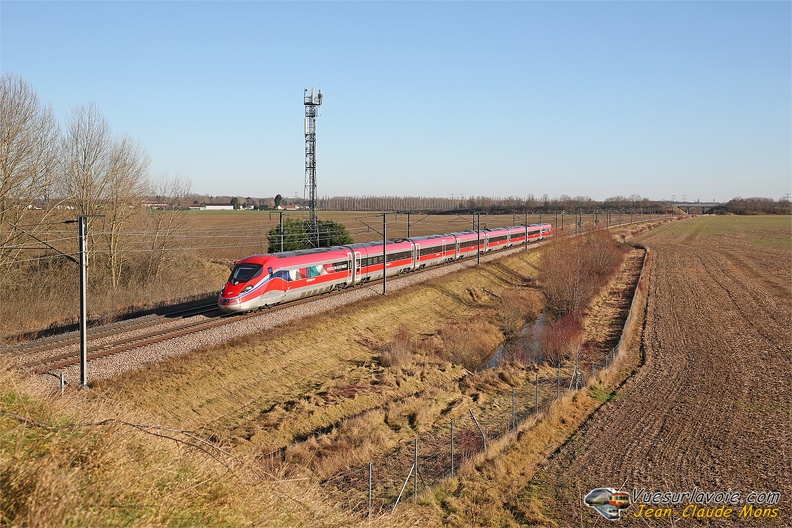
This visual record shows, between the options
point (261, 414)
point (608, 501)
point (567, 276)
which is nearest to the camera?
point (608, 501)

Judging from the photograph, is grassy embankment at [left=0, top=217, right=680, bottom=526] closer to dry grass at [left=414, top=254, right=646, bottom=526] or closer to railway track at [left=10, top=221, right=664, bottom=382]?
dry grass at [left=414, top=254, right=646, bottom=526]

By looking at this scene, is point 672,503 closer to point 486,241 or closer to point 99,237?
point 99,237

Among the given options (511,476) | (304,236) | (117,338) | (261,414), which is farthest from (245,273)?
(511,476)

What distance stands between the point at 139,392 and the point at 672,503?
50.1 feet

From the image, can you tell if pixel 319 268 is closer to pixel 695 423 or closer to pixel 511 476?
pixel 511 476

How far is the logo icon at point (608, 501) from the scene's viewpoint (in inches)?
522

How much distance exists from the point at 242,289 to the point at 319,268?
6340mm

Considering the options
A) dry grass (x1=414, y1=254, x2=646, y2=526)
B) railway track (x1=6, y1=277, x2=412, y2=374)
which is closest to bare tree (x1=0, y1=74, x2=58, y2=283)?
railway track (x1=6, y1=277, x2=412, y2=374)

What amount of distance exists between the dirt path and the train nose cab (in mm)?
16186

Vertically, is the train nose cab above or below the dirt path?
above

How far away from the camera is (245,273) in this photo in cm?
2769

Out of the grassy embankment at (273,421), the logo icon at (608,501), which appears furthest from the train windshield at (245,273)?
the logo icon at (608,501)

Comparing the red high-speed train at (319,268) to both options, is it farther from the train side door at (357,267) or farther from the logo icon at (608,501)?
the logo icon at (608,501)

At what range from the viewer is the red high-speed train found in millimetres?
27344
